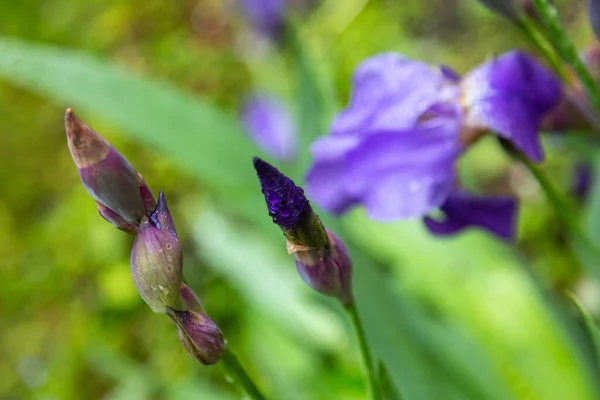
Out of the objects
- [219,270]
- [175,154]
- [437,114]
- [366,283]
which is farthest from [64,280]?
[437,114]

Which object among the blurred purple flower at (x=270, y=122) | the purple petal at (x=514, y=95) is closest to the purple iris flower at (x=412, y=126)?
the purple petal at (x=514, y=95)

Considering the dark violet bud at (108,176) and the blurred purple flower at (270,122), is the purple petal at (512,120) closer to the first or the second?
the dark violet bud at (108,176)

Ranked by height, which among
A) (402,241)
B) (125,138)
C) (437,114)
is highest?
(125,138)

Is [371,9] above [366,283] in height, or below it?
above

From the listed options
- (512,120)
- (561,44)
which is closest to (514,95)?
(512,120)

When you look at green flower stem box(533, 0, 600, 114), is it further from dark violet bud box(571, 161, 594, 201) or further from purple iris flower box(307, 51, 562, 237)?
dark violet bud box(571, 161, 594, 201)

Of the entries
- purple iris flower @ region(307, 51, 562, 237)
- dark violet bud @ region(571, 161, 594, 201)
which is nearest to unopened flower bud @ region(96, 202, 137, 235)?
purple iris flower @ region(307, 51, 562, 237)

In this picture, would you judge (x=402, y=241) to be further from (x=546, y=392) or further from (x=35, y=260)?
(x=35, y=260)

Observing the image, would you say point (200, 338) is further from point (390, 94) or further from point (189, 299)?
point (390, 94)
